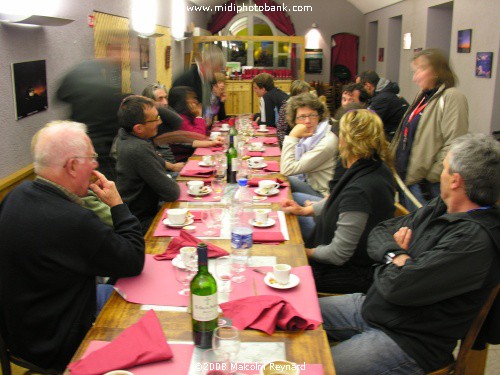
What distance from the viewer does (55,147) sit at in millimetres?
1822

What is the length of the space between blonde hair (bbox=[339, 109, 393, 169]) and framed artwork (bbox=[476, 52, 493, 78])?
14.4ft

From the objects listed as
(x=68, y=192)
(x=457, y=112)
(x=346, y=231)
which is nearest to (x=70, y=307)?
(x=68, y=192)

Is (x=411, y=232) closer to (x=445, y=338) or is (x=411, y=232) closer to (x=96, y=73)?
(x=445, y=338)

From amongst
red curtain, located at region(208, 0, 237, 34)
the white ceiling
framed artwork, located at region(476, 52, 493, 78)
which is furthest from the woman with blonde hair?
red curtain, located at region(208, 0, 237, 34)

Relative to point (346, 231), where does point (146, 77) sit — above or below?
above

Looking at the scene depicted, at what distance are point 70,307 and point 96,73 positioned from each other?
195 centimetres

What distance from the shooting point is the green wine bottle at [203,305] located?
4.55 ft

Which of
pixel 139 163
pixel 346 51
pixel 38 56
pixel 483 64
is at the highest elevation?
pixel 346 51

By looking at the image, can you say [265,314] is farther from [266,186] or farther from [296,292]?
[266,186]

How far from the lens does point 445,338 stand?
1.71 meters

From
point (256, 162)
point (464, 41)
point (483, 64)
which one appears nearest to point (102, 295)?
point (256, 162)

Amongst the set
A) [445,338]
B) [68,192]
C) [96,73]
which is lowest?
[445,338]

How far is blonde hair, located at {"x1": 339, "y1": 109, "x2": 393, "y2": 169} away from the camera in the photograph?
237cm

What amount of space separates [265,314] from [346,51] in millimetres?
13068
